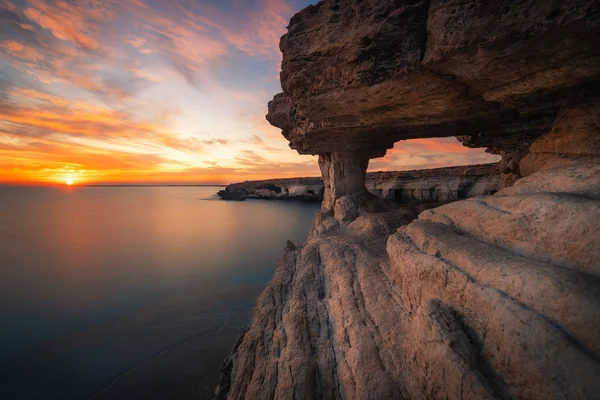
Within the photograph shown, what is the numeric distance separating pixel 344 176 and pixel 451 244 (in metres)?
7.73

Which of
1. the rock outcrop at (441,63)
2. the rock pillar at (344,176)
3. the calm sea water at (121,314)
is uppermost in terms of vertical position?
the rock outcrop at (441,63)

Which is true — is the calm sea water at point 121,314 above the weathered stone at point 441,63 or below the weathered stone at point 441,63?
below

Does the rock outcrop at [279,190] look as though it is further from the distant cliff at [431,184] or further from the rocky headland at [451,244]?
the rocky headland at [451,244]

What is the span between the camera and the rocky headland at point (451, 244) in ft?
8.58

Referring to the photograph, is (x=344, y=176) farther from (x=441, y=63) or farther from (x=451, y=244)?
(x=451, y=244)

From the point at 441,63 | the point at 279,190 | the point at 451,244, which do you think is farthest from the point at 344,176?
the point at 279,190

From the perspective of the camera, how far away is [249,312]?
35.2 ft

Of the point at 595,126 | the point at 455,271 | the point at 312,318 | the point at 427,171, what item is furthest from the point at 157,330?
the point at 427,171

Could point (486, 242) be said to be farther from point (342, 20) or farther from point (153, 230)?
point (153, 230)

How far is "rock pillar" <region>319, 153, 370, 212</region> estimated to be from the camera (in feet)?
37.1

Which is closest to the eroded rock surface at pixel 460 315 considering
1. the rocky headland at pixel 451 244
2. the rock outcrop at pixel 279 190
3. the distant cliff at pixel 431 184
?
the rocky headland at pixel 451 244

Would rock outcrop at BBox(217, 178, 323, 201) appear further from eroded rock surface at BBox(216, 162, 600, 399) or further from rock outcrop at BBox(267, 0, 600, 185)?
eroded rock surface at BBox(216, 162, 600, 399)

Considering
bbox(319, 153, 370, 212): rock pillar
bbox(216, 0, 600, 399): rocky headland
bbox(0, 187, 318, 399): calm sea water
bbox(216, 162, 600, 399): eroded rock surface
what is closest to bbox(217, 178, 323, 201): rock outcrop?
bbox(0, 187, 318, 399): calm sea water

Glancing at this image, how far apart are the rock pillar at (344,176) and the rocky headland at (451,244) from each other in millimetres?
3383
